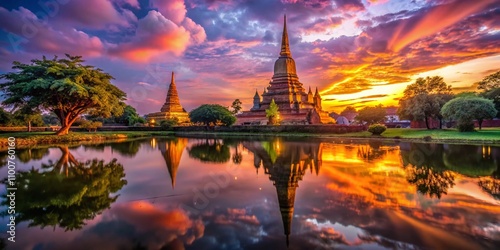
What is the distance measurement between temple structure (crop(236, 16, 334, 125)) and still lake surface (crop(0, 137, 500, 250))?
38.2m

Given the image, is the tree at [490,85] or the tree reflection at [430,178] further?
the tree at [490,85]

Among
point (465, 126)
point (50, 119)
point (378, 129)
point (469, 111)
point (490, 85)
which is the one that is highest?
point (490, 85)

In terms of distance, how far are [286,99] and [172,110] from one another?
105ft

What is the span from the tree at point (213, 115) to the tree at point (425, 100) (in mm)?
27158

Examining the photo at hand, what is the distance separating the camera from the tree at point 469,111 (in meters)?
28.6

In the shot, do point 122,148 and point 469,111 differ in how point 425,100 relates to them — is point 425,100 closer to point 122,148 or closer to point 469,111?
point 469,111

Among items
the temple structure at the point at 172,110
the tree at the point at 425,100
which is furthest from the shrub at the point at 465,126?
the temple structure at the point at 172,110

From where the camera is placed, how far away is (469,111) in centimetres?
2866

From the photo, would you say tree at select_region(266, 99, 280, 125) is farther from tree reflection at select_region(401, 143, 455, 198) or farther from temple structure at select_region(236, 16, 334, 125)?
tree reflection at select_region(401, 143, 455, 198)

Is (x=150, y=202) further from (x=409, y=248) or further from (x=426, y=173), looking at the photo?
(x=426, y=173)

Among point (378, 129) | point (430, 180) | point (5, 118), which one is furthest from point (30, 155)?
point (5, 118)

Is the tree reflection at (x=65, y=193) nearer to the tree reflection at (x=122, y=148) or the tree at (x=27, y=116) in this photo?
Answer: the tree reflection at (x=122, y=148)

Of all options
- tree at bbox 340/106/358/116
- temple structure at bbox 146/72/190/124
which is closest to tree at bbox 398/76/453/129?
temple structure at bbox 146/72/190/124

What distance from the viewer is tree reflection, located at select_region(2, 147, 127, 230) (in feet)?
17.7
